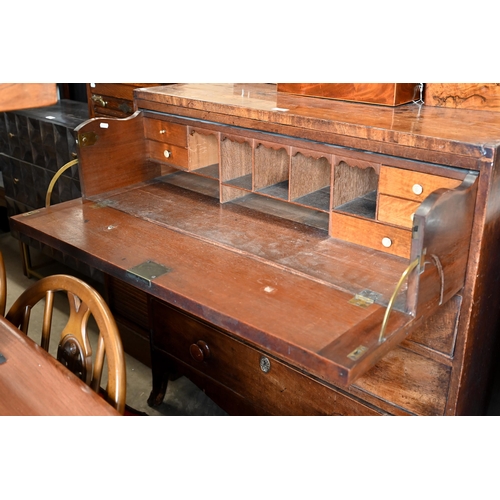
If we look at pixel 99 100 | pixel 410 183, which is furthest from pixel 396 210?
pixel 99 100

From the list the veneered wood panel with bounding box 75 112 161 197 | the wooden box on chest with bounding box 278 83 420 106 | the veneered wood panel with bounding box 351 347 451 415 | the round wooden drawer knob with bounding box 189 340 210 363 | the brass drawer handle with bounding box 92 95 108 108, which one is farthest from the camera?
the brass drawer handle with bounding box 92 95 108 108

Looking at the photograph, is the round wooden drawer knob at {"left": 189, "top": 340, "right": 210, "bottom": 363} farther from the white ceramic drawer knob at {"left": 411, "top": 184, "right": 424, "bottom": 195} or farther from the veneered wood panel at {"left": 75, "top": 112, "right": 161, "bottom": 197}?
the white ceramic drawer knob at {"left": 411, "top": 184, "right": 424, "bottom": 195}

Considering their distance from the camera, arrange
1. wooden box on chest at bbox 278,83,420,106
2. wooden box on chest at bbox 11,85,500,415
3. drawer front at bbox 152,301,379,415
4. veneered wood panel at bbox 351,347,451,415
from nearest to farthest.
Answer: wooden box on chest at bbox 11,85,500,415
veneered wood panel at bbox 351,347,451,415
wooden box on chest at bbox 278,83,420,106
drawer front at bbox 152,301,379,415

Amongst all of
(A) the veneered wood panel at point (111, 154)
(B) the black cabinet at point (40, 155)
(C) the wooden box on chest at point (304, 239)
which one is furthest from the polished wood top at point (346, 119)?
(B) the black cabinet at point (40, 155)

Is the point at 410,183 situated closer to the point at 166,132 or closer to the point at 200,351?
the point at 166,132

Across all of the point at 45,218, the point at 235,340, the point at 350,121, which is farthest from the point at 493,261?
the point at 45,218

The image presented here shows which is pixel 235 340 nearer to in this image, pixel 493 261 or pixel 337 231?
pixel 337 231

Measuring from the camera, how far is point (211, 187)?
2406 millimetres

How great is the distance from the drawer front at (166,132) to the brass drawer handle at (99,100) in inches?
34.0

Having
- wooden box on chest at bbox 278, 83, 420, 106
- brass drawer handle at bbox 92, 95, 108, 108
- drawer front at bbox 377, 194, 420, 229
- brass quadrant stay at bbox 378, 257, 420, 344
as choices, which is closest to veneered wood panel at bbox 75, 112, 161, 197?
wooden box on chest at bbox 278, 83, 420, 106

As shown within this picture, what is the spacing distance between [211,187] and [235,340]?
1.94ft

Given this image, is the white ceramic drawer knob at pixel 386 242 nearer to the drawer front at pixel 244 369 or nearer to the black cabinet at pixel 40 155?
the drawer front at pixel 244 369

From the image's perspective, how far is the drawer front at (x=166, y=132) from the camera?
226cm

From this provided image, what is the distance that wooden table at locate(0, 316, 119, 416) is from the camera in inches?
52.8
